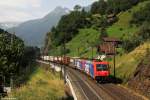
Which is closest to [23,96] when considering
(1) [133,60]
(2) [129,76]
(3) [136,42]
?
(2) [129,76]

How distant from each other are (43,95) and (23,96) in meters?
2.31

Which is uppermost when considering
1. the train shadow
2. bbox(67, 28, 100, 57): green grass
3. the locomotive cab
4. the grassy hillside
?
the grassy hillside

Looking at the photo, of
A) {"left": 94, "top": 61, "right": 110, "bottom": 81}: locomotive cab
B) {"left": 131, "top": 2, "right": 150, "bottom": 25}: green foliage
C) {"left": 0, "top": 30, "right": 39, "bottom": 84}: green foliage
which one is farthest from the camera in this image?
{"left": 131, "top": 2, "right": 150, "bottom": 25}: green foliage

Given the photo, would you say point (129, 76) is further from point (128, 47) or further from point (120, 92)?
point (128, 47)

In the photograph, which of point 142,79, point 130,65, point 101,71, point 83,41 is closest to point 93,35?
point 83,41

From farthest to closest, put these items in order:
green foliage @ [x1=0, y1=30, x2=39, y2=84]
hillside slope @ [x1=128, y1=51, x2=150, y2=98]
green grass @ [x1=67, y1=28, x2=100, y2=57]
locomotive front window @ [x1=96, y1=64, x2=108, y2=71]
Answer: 1. green grass @ [x1=67, y1=28, x2=100, y2=57]
2. green foliage @ [x1=0, y1=30, x2=39, y2=84]
3. locomotive front window @ [x1=96, y1=64, x2=108, y2=71]
4. hillside slope @ [x1=128, y1=51, x2=150, y2=98]

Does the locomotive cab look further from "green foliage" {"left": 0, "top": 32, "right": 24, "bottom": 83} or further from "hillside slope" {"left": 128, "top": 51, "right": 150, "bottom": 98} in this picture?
"green foliage" {"left": 0, "top": 32, "right": 24, "bottom": 83}

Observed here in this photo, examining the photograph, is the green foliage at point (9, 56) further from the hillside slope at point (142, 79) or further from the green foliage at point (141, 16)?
the green foliage at point (141, 16)

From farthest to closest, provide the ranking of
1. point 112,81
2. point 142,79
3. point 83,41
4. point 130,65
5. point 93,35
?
1. point 83,41
2. point 93,35
3. point 130,65
4. point 112,81
5. point 142,79

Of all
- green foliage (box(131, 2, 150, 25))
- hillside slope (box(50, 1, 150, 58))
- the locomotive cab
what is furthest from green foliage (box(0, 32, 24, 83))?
green foliage (box(131, 2, 150, 25))

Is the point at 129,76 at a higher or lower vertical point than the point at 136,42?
lower

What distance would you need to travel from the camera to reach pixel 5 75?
69.9m

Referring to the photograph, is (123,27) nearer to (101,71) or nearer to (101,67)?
(101,67)

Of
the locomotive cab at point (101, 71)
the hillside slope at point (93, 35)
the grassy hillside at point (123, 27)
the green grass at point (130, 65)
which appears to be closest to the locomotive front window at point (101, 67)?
the locomotive cab at point (101, 71)
